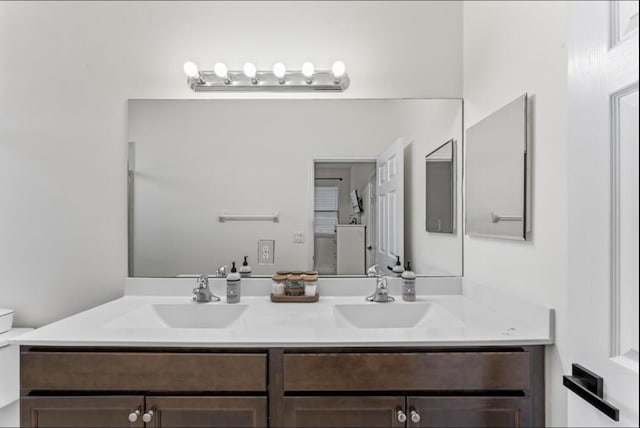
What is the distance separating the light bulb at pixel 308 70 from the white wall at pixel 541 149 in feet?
2.55

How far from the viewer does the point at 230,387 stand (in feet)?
3.68

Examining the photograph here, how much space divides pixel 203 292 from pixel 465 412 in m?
1.12

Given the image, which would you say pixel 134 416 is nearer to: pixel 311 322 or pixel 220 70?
pixel 311 322

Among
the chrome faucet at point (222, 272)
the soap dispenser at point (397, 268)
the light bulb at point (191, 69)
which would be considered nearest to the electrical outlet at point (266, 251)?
the chrome faucet at point (222, 272)

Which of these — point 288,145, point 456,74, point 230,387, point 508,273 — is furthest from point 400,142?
point 230,387

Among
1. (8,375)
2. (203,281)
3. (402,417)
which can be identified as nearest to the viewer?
(402,417)

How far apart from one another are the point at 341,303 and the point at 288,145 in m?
0.79

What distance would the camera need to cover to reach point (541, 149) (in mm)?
1137

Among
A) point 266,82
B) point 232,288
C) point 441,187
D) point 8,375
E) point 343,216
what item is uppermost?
point 266,82

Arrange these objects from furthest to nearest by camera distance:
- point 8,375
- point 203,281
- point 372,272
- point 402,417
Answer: point 372,272 → point 203,281 → point 8,375 → point 402,417

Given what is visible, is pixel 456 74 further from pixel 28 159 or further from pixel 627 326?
pixel 28 159

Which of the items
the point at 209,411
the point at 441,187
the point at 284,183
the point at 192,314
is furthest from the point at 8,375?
the point at 441,187

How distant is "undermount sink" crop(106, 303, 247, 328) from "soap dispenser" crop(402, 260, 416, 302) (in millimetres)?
715

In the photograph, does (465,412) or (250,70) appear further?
(250,70)
